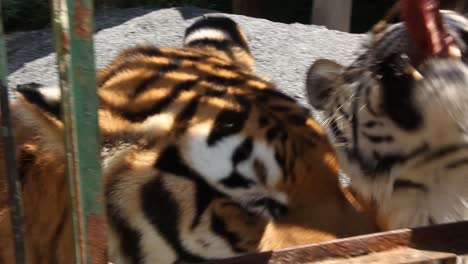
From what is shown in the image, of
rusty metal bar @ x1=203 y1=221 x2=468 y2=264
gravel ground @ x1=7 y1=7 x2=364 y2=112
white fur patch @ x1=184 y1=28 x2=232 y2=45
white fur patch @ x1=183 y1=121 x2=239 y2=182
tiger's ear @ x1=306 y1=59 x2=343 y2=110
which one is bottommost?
gravel ground @ x1=7 y1=7 x2=364 y2=112

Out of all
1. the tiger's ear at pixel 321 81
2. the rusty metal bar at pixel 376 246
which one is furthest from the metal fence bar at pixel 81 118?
the tiger's ear at pixel 321 81

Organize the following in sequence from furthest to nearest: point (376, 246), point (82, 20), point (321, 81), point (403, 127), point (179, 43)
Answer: point (179, 43) → point (321, 81) → point (403, 127) → point (376, 246) → point (82, 20)

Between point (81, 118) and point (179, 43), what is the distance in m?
2.74

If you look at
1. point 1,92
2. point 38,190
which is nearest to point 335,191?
point 38,190

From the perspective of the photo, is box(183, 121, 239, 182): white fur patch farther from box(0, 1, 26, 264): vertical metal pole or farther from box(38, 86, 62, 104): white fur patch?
box(0, 1, 26, 264): vertical metal pole

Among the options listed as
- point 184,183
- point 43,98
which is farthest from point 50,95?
point 184,183

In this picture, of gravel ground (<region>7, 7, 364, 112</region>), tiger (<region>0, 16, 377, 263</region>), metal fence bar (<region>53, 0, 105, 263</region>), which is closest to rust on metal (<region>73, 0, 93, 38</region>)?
metal fence bar (<region>53, 0, 105, 263</region>)

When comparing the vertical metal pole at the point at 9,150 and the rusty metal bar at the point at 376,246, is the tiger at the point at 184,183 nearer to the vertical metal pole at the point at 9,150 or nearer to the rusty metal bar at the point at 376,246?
the rusty metal bar at the point at 376,246

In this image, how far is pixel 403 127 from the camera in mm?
1187

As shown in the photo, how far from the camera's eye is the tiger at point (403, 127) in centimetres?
112

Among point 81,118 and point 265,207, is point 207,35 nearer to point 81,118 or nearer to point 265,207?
point 265,207

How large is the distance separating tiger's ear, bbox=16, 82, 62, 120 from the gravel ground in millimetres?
1784

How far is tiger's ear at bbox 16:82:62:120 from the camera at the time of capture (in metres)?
1.10

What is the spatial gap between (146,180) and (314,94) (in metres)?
0.46
